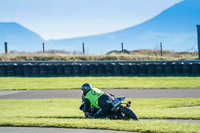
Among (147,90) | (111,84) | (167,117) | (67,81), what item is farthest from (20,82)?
(167,117)

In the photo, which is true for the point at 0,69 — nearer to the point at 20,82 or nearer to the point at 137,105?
the point at 20,82

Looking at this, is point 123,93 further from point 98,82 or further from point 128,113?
point 128,113

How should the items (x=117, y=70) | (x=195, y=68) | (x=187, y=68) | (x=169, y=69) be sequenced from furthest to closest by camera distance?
(x=117, y=70), (x=169, y=69), (x=187, y=68), (x=195, y=68)

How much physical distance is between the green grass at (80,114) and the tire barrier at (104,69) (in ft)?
35.1

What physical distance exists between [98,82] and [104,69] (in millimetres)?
3411

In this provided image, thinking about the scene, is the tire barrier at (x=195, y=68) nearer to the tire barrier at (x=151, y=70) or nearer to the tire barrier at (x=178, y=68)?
the tire barrier at (x=178, y=68)

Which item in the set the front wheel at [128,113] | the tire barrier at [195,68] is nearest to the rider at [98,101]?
the front wheel at [128,113]

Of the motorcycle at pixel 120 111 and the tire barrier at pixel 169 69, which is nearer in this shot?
the motorcycle at pixel 120 111

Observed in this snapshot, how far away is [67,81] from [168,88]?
7891 mm

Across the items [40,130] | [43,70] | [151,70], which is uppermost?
[43,70]

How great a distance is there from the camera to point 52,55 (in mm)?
40781

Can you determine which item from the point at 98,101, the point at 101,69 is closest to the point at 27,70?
the point at 101,69

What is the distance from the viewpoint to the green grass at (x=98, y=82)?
2450cm

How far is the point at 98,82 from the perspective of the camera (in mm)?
26531
